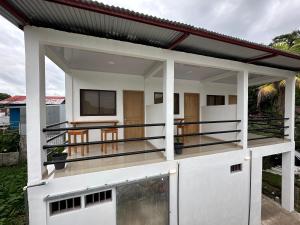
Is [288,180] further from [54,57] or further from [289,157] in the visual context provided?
[54,57]

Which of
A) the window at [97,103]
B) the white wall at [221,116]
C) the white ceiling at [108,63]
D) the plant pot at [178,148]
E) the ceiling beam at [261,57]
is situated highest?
the white ceiling at [108,63]

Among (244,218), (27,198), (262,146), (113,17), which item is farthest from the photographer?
(262,146)

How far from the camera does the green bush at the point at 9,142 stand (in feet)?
28.7

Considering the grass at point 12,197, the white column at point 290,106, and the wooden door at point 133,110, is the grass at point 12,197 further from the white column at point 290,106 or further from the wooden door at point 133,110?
the white column at point 290,106

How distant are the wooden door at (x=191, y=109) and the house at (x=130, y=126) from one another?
5.16ft

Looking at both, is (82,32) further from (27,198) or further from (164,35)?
(27,198)

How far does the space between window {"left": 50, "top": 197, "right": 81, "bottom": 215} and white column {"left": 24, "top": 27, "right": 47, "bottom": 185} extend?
0.64m

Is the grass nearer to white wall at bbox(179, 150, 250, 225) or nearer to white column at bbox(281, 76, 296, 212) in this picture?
white wall at bbox(179, 150, 250, 225)

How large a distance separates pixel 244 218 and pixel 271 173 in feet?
20.2

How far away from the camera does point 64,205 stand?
119 inches

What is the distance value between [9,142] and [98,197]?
30.2 ft

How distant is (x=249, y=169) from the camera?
4703 millimetres

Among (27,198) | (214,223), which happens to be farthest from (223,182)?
(27,198)

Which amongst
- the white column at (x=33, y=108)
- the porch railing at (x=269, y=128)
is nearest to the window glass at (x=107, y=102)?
the white column at (x=33, y=108)
